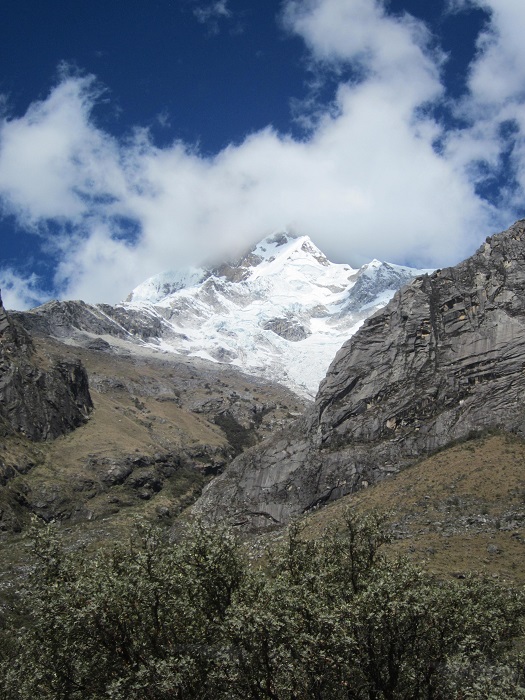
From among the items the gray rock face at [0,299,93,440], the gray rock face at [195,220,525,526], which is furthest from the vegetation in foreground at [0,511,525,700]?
the gray rock face at [0,299,93,440]

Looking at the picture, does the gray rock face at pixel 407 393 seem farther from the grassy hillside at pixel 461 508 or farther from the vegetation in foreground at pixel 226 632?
the vegetation in foreground at pixel 226 632

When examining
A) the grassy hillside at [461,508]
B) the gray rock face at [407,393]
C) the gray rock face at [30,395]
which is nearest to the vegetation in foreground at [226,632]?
the grassy hillside at [461,508]

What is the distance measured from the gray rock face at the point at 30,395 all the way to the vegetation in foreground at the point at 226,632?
5840 inches

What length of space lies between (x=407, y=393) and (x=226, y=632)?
10140 cm

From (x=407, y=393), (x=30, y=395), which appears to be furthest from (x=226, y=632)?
(x=30, y=395)

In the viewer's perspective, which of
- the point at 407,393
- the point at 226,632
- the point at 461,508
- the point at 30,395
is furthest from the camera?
the point at 30,395

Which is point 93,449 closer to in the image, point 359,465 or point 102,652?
point 359,465

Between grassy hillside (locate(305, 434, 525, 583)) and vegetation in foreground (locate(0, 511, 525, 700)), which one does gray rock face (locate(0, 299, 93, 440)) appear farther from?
vegetation in foreground (locate(0, 511, 525, 700))

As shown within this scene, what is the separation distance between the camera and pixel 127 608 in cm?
2719

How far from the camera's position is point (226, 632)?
25969 millimetres

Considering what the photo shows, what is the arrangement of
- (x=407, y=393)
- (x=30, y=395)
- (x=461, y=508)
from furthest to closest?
1. (x=30, y=395)
2. (x=407, y=393)
3. (x=461, y=508)

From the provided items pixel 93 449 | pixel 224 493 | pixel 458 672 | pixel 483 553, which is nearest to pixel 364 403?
pixel 224 493

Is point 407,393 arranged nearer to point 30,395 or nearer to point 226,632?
point 226,632

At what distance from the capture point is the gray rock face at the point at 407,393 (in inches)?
4476
